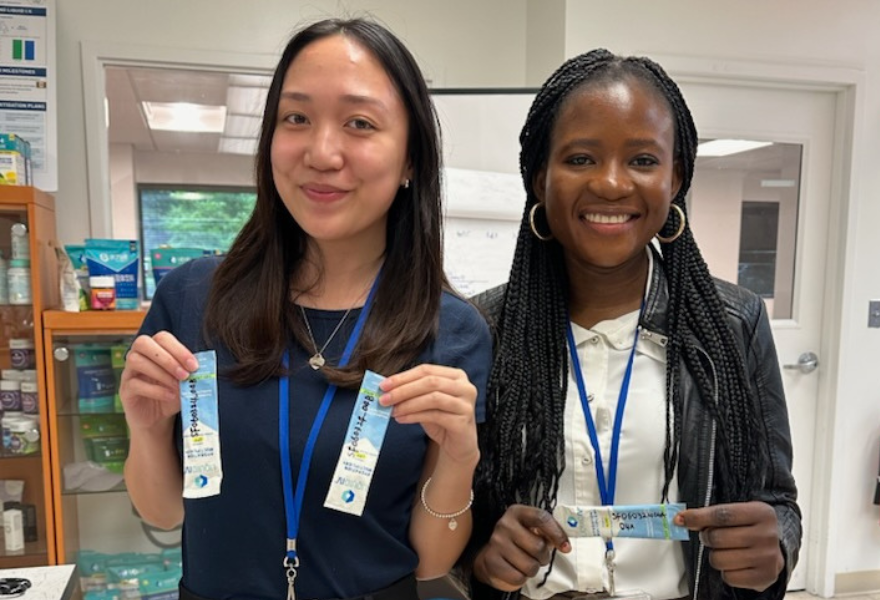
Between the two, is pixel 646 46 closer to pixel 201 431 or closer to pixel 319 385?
pixel 319 385

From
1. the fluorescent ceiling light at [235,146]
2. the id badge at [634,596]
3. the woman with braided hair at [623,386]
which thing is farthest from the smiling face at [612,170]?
the fluorescent ceiling light at [235,146]

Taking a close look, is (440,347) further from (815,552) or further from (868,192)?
(815,552)

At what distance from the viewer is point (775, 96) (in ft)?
8.96

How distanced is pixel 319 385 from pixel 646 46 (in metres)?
2.21

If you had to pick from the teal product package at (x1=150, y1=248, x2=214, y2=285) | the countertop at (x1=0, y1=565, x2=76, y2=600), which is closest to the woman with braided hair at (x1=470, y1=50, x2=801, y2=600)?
the countertop at (x1=0, y1=565, x2=76, y2=600)

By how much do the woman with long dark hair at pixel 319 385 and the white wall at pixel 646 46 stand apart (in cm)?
175

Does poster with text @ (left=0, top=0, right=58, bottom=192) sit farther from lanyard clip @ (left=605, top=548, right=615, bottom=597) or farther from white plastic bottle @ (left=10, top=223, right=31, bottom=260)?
lanyard clip @ (left=605, top=548, right=615, bottom=597)

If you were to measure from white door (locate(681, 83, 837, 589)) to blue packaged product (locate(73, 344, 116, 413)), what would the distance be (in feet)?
8.09

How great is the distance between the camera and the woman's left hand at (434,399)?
0.82m

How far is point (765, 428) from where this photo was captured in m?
1.04

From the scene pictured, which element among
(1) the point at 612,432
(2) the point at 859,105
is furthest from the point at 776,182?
(1) the point at 612,432

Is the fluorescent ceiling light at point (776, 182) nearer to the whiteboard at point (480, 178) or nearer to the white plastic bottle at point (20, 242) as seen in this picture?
the whiteboard at point (480, 178)

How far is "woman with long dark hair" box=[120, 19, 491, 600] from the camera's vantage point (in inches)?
33.4

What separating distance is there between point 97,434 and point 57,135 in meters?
1.13
